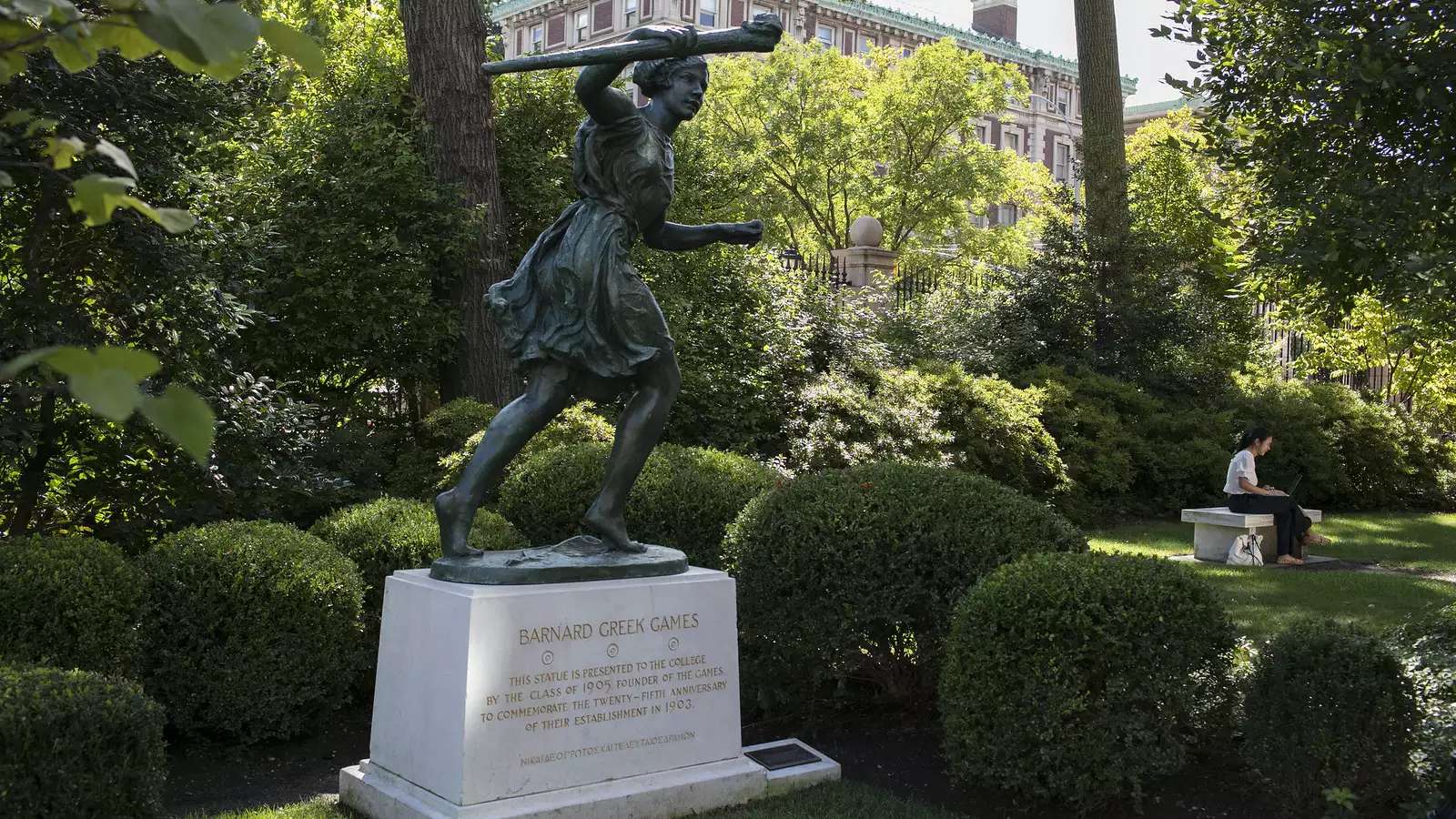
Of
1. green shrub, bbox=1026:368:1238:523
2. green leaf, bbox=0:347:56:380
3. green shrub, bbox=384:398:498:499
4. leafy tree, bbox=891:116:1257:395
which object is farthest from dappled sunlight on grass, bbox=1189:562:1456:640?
green leaf, bbox=0:347:56:380

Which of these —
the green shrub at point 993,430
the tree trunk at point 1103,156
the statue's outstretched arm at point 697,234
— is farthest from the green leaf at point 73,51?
the tree trunk at point 1103,156

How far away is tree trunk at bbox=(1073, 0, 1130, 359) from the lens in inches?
695

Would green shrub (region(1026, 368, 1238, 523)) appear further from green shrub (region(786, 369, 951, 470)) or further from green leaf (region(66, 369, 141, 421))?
green leaf (region(66, 369, 141, 421))

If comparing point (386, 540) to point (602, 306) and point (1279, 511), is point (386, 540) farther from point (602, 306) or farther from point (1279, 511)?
point (1279, 511)

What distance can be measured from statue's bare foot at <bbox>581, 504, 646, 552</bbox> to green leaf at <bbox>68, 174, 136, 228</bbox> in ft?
12.6

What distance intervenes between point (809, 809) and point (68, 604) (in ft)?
11.2

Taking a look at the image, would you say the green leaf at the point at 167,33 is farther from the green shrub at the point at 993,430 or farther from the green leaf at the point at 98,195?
the green shrub at the point at 993,430

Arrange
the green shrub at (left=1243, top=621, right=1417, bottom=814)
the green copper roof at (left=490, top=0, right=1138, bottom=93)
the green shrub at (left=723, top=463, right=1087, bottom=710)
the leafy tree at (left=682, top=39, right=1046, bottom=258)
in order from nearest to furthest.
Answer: the green shrub at (left=1243, top=621, right=1417, bottom=814)
the green shrub at (left=723, top=463, right=1087, bottom=710)
the leafy tree at (left=682, top=39, right=1046, bottom=258)
the green copper roof at (left=490, top=0, right=1138, bottom=93)

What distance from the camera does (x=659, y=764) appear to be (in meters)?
5.32

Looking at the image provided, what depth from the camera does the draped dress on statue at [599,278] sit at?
536 cm

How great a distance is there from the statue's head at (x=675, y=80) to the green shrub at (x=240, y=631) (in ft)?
9.78

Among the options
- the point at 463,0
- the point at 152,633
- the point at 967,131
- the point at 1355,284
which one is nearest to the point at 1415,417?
the point at 1355,284

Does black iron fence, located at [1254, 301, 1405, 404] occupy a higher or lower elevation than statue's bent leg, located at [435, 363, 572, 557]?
higher

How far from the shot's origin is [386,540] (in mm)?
7203
